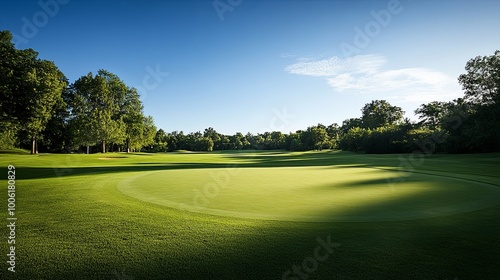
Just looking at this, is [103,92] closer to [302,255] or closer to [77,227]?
[77,227]

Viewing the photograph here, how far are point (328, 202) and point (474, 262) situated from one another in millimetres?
4498

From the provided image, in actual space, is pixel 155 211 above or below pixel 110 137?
below

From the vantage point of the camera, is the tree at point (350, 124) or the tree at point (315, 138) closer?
the tree at point (315, 138)

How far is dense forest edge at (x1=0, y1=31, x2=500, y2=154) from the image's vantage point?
32803 mm

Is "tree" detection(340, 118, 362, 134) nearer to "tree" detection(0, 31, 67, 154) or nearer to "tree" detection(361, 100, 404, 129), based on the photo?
"tree" detection(361, 100, 404, 129)

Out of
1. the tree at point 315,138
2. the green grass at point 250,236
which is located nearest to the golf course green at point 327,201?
the green grass at point 250,236

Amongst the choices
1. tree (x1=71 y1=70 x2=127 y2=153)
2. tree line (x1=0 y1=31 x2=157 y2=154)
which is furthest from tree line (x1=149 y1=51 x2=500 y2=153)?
tree (x1=71 y1=70 x2=127 y2=153)

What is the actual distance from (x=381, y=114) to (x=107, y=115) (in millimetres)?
95772

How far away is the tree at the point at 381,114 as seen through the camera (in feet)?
331

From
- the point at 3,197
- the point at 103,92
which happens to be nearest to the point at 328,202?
the point at 3,197

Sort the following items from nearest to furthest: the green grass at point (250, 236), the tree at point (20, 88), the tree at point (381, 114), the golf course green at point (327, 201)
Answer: the green grass at point (250, 236) < the golf course green at point (327, 201) < the tree at point (20, 88) < the tree at point (381, 114)

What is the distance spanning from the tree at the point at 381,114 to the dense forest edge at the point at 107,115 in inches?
765

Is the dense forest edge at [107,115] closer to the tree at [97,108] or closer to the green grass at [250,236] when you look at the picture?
the tree at [97,108]

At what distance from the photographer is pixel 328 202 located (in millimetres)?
8547
